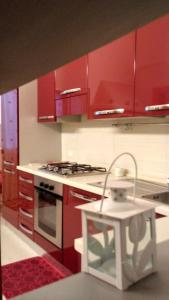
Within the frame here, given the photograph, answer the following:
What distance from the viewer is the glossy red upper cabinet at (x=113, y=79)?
187 centimetres

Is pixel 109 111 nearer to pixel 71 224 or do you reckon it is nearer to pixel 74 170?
pixel 74 170

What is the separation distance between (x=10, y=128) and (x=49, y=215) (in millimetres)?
1192

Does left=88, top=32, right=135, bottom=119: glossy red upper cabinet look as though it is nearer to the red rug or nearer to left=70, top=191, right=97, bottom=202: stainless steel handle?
left=70, top=191, right=97, bottom=202: stainless steel handle

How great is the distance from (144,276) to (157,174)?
5.11 feet

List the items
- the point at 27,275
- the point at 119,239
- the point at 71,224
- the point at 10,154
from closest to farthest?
the point at 119,239 < the point at 71,224 < the point at 27,275 < the point at 10,154

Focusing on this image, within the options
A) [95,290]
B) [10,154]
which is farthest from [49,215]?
[95,290]

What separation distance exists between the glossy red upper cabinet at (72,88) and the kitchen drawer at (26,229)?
4.03 feet

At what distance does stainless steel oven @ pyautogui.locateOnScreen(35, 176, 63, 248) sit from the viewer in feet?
7.43

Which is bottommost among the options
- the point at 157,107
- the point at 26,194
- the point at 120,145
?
the point at 26,194

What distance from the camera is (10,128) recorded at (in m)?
3.08

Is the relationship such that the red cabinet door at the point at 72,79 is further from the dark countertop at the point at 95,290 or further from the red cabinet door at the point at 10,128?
the dark countertop at the point at 95,290

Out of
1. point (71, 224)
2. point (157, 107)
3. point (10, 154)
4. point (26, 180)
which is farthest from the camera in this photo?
point (10, 154)

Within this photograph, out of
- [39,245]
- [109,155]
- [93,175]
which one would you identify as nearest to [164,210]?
[93,175]

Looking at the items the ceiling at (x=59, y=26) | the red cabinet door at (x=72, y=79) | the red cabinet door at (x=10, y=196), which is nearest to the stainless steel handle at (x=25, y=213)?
the red cabinet door at (x=10, y=196)
